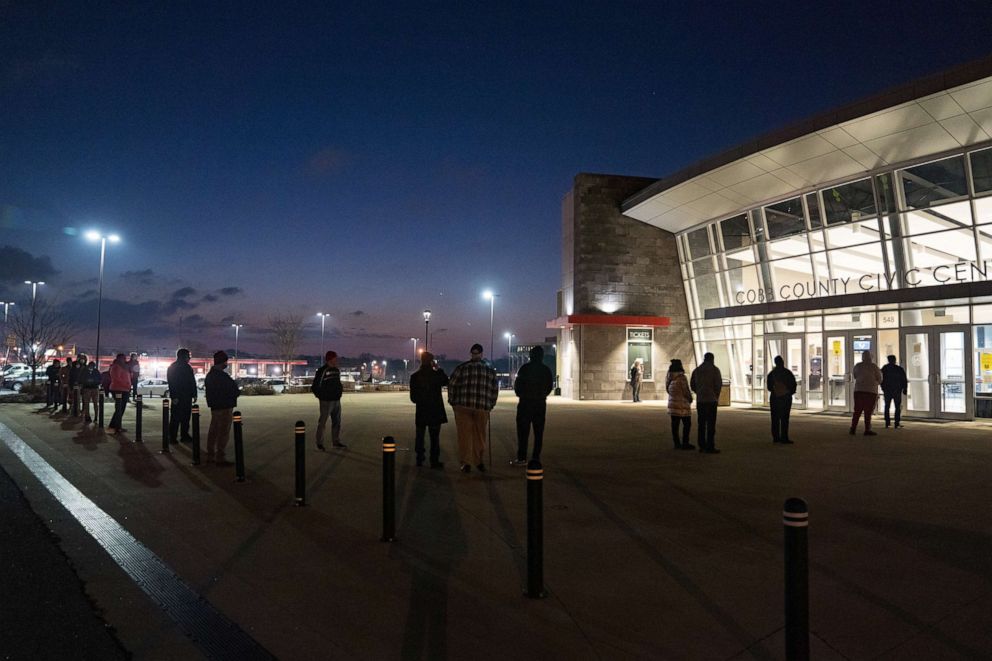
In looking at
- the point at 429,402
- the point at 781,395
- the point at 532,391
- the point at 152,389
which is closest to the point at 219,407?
the point at 429,402

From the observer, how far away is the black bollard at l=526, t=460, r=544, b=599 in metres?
4.84

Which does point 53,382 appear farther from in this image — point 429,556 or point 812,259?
point 812,259

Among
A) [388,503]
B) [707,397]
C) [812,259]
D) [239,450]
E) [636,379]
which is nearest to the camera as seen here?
[388,503]

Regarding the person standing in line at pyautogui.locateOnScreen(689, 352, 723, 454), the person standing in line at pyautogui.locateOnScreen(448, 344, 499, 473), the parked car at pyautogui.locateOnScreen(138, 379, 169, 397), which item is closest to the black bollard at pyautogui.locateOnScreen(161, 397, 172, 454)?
the person standing in line at pyautogui.locateOnScreen(448, 344, 499, 473)

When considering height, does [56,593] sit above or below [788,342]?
below

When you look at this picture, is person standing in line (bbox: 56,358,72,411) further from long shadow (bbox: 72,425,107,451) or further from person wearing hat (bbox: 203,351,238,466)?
person wearing hat (bbox: 203,351,238,466)

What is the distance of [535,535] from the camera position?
4.88 metres

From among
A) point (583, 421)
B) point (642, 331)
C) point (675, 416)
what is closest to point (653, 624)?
point (675, 416)

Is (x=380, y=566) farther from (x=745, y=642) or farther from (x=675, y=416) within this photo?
(x=675, y=416)

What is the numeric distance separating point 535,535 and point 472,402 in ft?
16.0

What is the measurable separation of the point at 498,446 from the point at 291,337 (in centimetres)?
5053

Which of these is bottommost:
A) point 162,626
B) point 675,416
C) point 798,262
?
point 162,626

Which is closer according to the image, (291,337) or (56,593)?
(56,593)

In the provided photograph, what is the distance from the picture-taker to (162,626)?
442 centimetres
